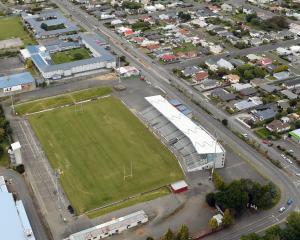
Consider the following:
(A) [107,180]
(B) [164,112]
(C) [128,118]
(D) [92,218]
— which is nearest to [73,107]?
(C) [128,118]

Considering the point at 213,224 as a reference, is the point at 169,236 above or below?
above

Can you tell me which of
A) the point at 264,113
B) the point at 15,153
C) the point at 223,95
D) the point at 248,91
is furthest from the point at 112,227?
the point at 248,91

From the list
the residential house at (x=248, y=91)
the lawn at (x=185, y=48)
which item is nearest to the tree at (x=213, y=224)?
the residential house at (x=248, y=91)

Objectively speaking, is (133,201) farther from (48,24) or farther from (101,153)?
(48,24)

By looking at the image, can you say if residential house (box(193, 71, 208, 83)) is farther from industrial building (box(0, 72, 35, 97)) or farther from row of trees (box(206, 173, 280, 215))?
row of trees (box(206, 173, 280, 215))

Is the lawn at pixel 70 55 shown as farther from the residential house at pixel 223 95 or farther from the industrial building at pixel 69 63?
the residential house at pixel 223 95

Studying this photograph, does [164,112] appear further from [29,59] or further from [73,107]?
[29,59]
